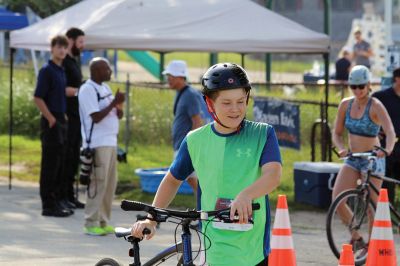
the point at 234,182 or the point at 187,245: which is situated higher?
the point at 234,182

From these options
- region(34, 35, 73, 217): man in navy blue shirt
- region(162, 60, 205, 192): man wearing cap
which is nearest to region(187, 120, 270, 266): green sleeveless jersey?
region(162, 60, 205, 192): man wearing cap

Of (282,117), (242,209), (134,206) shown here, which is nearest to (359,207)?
(134,206)

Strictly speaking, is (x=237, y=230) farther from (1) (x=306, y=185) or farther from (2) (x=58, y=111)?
(1) (x=306, y=185)

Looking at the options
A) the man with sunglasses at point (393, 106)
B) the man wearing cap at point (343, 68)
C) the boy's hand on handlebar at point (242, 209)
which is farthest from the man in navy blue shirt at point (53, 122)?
the man wearing cap at point (343, 68)

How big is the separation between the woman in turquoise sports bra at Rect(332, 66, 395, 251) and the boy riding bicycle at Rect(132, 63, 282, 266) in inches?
202

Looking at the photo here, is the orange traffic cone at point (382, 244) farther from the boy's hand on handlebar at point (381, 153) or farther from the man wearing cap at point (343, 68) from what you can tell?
the man wearing cap at point (343, 68)

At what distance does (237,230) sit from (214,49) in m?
9.23

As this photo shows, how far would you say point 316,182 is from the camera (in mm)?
14102

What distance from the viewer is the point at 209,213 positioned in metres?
5.56

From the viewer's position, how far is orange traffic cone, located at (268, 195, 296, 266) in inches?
308

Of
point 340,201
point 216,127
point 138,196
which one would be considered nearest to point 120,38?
point 138,196

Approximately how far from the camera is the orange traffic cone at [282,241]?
7820mm

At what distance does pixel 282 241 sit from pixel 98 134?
13.8 feet

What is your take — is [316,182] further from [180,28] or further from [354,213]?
[354,213]
